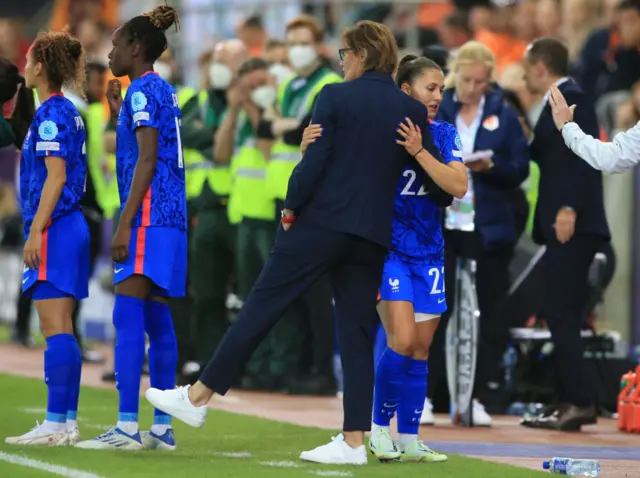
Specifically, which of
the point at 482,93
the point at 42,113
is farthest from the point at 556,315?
the point at 42,113

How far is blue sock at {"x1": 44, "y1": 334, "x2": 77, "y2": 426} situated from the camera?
8.38m

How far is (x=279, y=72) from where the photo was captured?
42.9ft

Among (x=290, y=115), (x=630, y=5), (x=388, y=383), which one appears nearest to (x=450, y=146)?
(x=388, y=383)

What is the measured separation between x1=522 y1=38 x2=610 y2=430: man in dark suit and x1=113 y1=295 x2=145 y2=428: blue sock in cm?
312

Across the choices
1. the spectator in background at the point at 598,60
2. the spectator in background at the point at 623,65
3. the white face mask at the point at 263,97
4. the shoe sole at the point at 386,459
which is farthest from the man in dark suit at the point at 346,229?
the spectator in background at the point at 598,60

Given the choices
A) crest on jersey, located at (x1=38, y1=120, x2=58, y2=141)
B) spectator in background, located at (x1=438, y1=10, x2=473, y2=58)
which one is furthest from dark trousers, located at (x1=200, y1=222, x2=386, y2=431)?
spectator in background, located at (x1=438, y1=10, x2=473, y2=58)

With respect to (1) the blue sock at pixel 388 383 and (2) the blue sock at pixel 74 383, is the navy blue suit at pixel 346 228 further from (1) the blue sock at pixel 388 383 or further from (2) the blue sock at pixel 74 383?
(2) the blue sock at pixel 74 383

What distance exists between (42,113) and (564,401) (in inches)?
155

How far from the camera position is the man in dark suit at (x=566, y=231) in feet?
32.9

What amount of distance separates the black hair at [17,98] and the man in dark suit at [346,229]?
2132 mm

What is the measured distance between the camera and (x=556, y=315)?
33.4ft

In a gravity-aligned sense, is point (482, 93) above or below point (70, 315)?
above

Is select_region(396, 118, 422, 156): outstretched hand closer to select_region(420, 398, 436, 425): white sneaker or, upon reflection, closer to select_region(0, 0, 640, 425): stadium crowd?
select_region(0, 0, 640, 425): stadium crowd

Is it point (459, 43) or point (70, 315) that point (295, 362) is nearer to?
point (459, 43)
